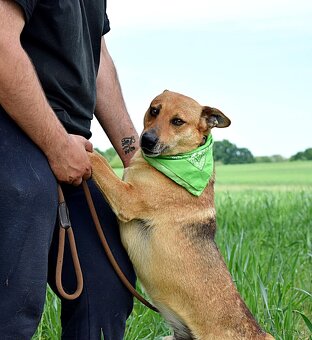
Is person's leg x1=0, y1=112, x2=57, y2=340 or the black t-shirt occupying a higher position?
the black t-shirt

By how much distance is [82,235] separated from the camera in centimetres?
308

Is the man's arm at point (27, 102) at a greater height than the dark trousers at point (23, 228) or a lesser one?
greater

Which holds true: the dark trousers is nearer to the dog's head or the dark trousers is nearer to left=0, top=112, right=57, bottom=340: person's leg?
left=0, top=112, right=57, bottom=340: person's leg

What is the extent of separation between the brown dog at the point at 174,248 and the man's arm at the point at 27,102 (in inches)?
12.1

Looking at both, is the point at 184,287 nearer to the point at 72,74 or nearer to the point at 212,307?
the point at 212,307

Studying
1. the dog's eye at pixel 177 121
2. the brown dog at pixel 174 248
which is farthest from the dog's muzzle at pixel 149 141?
the dog's eye at pixel 177 121

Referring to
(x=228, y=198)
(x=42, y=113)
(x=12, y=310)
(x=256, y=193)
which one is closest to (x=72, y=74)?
(x=42, y=113)

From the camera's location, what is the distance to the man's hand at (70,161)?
2.75 m

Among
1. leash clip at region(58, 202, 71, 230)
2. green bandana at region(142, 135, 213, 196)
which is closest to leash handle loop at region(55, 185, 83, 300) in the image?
leash clip at region(58, 202, 71, 230)

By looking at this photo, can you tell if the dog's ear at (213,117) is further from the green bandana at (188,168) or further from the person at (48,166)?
the person at (48,166)

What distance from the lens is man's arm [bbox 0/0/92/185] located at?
8.45ft

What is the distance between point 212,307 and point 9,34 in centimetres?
135

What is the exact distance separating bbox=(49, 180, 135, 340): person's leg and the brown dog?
0.08m

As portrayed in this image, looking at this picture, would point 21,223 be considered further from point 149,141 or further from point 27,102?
point 149,141
